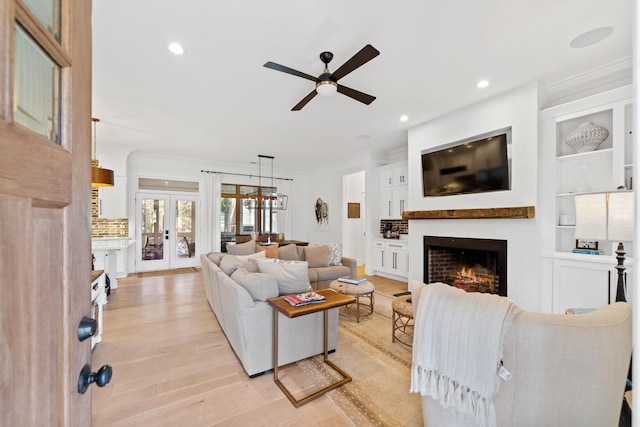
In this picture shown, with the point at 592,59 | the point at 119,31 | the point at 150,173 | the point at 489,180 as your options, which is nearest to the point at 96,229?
the point at 150,173

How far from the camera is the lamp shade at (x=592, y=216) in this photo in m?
2.02

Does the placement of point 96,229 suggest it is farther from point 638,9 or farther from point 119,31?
point 638,9

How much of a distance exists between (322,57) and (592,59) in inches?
104

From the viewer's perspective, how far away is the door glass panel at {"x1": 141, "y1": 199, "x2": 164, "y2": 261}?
6.83m

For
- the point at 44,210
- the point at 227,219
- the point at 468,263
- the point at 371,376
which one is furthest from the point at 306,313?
the point at 227,219

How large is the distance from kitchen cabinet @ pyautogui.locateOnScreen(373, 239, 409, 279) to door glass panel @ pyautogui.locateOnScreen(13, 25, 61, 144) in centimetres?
553

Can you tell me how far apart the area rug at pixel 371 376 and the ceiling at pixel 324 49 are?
2838 mm

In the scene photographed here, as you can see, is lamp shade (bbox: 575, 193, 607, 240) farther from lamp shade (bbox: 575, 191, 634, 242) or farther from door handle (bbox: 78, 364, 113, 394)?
door handle (bbox: 78, 364, 113, 394)

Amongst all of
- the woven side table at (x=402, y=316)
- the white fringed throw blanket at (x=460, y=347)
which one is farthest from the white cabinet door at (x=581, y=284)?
the white fringed throw blanket at (x=460, y=347)

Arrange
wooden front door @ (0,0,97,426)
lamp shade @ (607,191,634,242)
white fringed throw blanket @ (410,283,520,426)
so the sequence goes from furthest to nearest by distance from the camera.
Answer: lamp shade @ (607,191,634,242) < white fringed throw blanket @ (410,283,520,426) < wooden front door @ (0,0,97,426)

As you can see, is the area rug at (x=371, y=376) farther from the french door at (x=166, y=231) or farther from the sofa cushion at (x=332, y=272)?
the french door at (x=166, y=231)

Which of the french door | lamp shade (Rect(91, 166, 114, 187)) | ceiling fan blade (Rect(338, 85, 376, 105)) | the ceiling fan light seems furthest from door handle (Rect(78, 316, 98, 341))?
the french door

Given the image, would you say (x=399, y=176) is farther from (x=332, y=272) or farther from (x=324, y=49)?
(x=324, y=49)

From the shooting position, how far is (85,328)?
0.75 m
